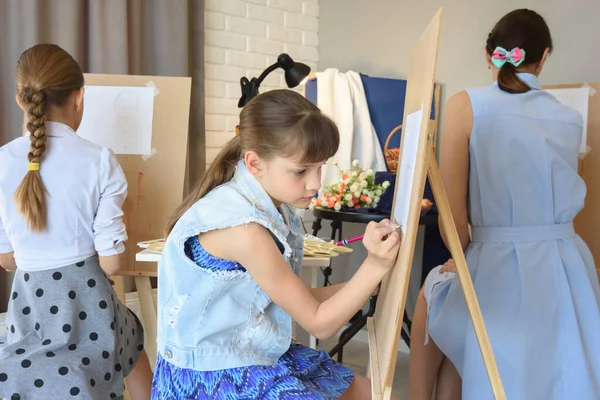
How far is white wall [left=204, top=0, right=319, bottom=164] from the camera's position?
3035 millimetres

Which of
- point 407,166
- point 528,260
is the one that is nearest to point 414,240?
point 407,166

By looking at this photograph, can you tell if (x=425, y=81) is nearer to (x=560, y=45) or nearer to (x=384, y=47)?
(x=560, y=45)

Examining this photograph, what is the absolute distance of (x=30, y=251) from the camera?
1.55m

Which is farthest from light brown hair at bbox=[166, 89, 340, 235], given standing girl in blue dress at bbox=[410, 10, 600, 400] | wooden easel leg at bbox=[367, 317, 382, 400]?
standing girl in blue dress at bbox=[410, 10, 600, 400]

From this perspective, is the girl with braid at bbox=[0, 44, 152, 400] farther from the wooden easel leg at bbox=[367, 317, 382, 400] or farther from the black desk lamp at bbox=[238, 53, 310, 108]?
the black desk lamp at bbox=[238, 53, 310, 108]

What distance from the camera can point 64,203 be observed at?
1541 millimetres

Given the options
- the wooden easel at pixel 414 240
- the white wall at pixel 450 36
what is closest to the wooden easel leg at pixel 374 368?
the wooden easel at pixel 414 240

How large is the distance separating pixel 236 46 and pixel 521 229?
6.64 feet

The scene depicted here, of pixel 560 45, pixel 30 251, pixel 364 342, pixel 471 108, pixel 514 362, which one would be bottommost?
pixel 364 342

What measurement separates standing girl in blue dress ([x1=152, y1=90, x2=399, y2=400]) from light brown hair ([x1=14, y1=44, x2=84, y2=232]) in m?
0.51

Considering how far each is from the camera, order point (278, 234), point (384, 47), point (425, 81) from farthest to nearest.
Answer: point (384, 47), point (278, 234), point (425, 81)

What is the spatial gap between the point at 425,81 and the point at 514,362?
773 mm

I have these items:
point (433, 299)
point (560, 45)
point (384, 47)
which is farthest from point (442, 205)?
point (384, 47)

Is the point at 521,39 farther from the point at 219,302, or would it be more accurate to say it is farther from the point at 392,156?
the point at 392,156
